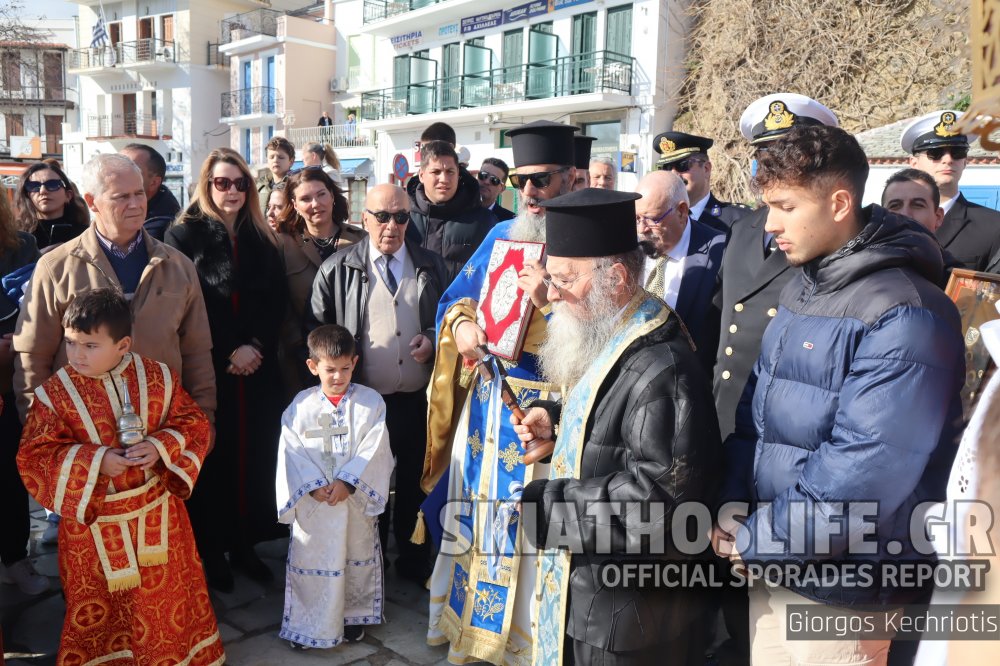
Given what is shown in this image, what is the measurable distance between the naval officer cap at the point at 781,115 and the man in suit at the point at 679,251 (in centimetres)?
64

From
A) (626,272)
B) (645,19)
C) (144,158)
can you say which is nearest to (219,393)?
(144,158)

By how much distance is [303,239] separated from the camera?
4.74 metres

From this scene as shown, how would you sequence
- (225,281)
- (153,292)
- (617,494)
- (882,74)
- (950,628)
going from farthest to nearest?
1. (882,74)
2. (225,281)
3. (153,292)
4. (617,494)
5. (950,628)

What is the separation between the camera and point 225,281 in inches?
158

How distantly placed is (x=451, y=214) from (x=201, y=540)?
2487mm

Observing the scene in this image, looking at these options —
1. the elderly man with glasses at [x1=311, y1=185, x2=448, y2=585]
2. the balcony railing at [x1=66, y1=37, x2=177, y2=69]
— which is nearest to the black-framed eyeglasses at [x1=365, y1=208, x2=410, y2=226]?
the elderly man with glasses at [x1=311, y1=185, x2=448, y2=585]

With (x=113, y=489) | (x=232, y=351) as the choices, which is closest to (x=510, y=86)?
(x=232, y=351)

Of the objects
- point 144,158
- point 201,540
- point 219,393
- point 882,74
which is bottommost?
point 201,540

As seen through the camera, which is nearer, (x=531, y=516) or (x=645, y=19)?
(x=531, y=516)

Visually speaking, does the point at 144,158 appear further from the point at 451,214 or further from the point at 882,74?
the point at 882,74

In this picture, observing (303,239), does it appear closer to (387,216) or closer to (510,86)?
(387,216)

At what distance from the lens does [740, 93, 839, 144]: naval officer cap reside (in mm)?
3062

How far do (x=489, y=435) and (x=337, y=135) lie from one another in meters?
29.0

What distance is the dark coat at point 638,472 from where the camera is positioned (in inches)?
84.8
